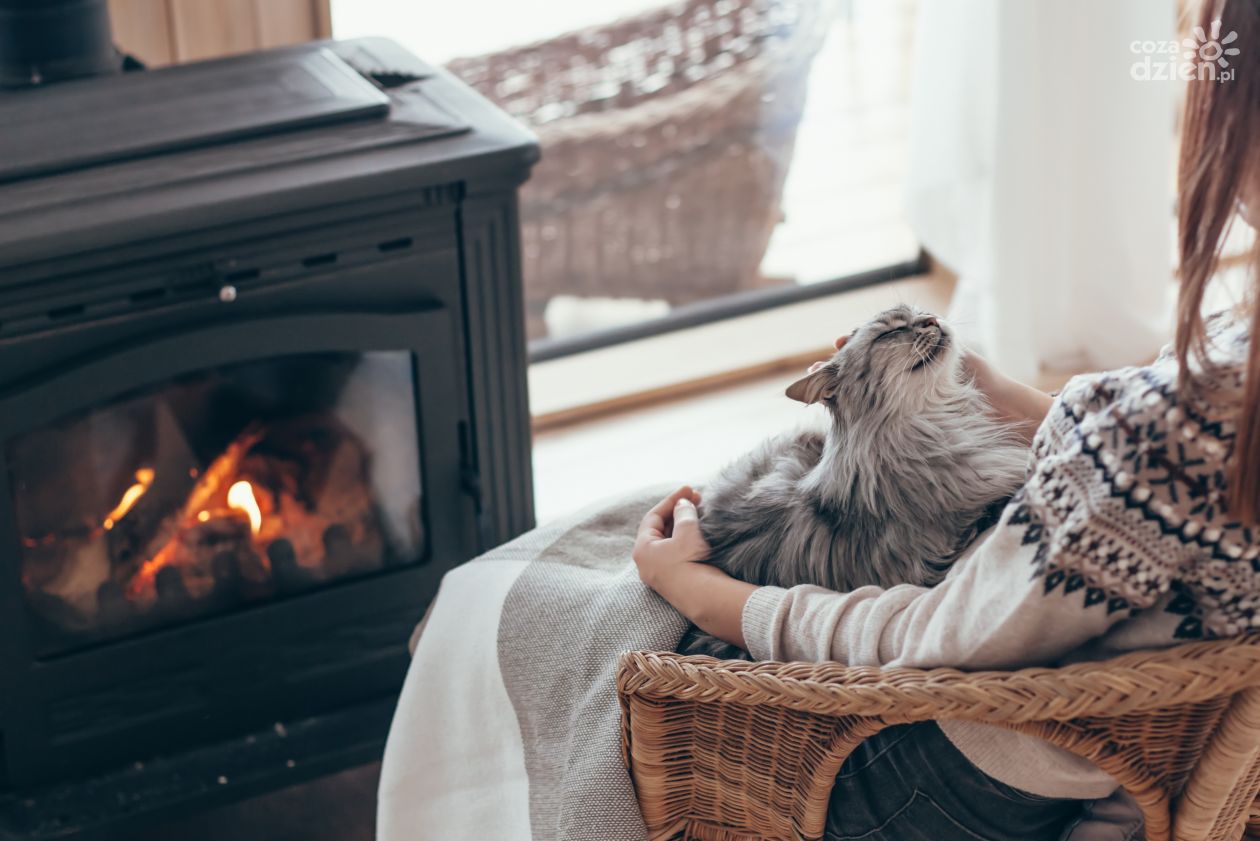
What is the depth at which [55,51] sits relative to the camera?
165 cm

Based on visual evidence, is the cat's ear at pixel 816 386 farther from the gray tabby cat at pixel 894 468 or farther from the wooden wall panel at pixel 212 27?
the wooden wall panel at pixel 212 27

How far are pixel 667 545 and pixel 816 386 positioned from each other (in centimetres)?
22

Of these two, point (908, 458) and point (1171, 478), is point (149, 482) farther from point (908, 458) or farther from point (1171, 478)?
point (1171, 478)

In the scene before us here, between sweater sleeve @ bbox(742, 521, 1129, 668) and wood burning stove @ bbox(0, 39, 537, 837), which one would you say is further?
wood burning stove @ bbox(0, 39, 537, 837)

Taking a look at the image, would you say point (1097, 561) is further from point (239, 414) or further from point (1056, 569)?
point (239, 414)

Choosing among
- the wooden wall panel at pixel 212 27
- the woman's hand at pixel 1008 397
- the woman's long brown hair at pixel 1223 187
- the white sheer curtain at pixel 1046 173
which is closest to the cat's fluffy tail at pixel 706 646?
the woman's hand at pixel 1008 397

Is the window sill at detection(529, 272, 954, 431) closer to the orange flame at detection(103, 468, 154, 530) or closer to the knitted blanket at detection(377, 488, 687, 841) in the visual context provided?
the orange flame at detection(103, 468, 154, 530)

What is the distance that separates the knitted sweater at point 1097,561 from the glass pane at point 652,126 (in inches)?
64.1

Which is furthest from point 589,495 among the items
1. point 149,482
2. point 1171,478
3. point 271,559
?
point 1171,478

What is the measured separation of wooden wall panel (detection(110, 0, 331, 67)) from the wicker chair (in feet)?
4.01

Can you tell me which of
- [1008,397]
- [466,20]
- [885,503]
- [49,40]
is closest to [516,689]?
[885,503]

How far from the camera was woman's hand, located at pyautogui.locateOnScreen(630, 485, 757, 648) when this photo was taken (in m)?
1.22

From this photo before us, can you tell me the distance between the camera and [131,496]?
5.22 ft

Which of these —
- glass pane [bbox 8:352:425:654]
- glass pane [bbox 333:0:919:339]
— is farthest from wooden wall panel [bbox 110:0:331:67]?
glass pane [bbox 8:352:425:654]
